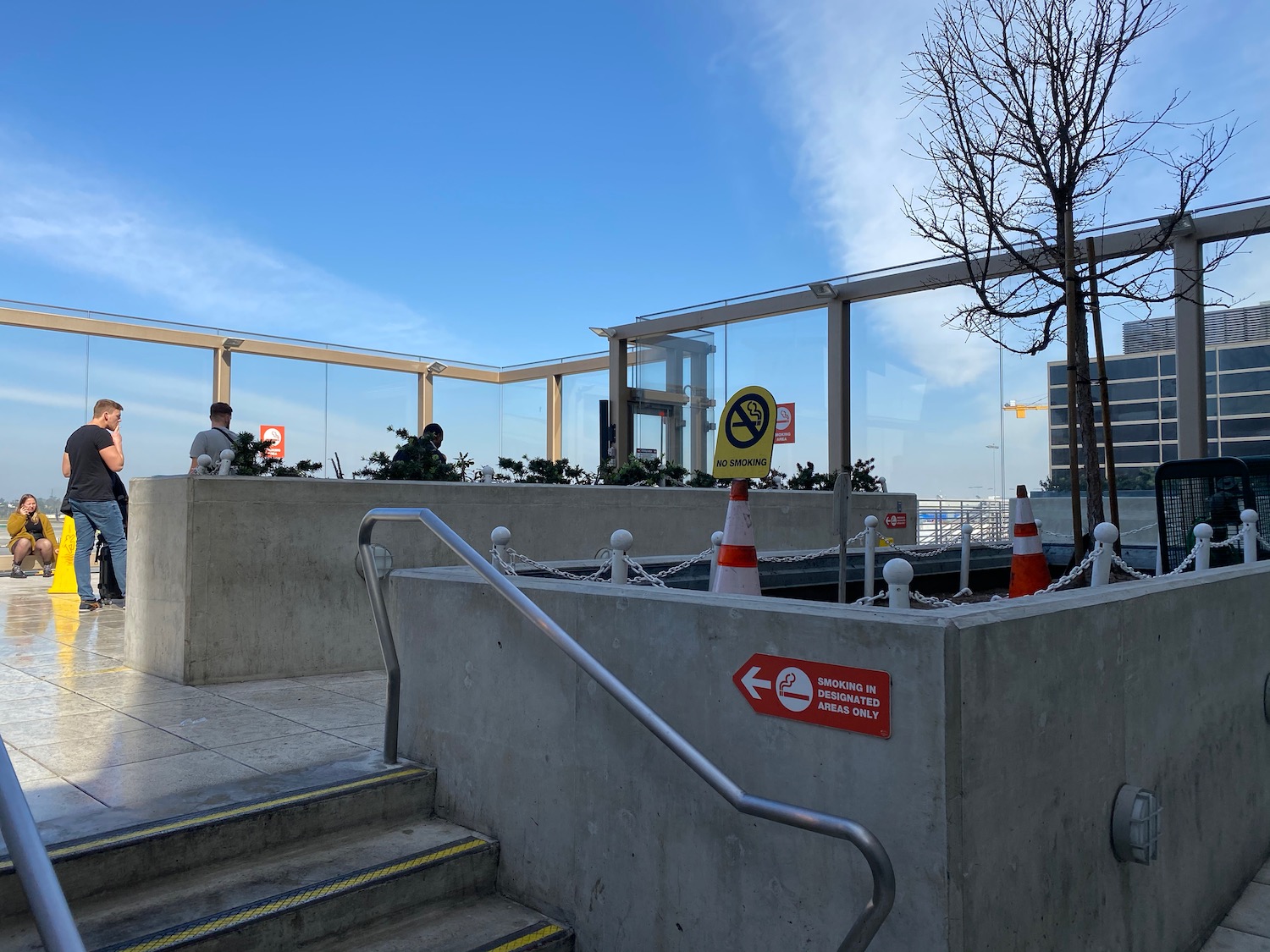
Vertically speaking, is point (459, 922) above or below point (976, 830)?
below

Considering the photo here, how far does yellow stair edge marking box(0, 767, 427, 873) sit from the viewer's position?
10.0 feet

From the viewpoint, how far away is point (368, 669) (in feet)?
22.6

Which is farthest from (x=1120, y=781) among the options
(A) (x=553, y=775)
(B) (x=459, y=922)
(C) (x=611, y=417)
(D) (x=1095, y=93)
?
(C) (x=611, y=417)

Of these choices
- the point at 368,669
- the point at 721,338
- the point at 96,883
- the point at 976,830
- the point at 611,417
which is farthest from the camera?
the point at 611,417

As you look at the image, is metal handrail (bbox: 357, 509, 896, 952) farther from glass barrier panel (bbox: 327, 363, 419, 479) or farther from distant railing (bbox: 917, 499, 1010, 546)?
glass barrier panel (bbox: 327, 363, 419, 479)

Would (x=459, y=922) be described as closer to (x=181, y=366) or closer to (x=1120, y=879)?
(x=1120, y=879)

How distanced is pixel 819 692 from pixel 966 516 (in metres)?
13.5

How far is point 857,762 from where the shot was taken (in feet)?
8.57

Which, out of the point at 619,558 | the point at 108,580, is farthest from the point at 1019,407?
the point at 108,580

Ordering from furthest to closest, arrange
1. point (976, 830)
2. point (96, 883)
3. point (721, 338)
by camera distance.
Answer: point (721, 338) < point (96, 883) < point (976, 830)

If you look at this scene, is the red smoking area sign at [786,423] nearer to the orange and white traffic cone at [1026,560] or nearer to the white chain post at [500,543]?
the orange and white traffic cone at [1026,560]

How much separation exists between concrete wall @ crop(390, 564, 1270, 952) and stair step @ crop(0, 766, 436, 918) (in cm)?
23

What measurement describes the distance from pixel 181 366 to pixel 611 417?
8103 mm

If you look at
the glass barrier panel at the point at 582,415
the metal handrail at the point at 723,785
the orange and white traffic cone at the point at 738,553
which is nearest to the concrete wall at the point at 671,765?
the metal handrail at the point at 723,785
